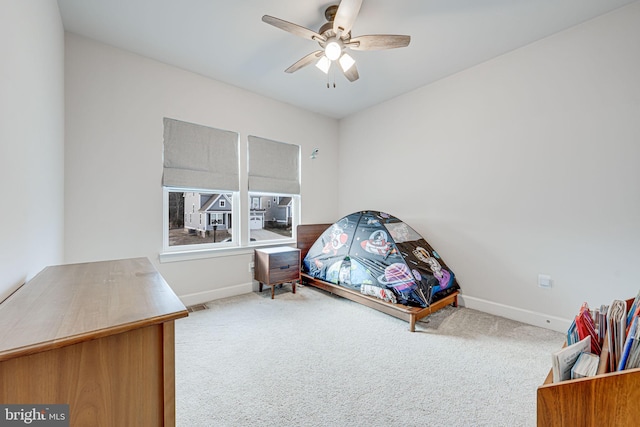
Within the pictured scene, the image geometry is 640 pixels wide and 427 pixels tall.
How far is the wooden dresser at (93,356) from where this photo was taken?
0.69 metres

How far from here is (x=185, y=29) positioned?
236 cm

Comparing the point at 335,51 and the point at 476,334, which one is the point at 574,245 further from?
the point at 335,51

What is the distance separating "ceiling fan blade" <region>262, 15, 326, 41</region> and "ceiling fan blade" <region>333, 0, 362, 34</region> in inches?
6.8

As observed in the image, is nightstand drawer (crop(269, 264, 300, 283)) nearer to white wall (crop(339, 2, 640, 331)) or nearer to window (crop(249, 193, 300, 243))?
window (crop(249, 193, 300, 243))

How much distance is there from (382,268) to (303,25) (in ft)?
7.94

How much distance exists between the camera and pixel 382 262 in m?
2.84

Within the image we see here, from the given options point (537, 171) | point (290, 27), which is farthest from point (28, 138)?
point (537, 171)

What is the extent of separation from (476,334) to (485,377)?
0.67 metres

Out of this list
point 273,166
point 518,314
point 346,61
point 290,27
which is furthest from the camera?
point 273,166

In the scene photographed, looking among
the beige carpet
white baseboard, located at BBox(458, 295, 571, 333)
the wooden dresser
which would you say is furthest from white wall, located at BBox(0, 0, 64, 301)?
white baseboard, located at BBox(458, 295, 571, 333)

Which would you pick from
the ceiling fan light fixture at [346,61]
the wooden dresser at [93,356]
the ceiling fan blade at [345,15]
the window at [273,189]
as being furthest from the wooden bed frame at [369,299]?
the ceiling fan blade at [345,15]

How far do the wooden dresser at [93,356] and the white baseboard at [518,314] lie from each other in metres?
3.12

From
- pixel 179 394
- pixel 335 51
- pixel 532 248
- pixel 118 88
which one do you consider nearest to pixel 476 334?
pixel 532 248

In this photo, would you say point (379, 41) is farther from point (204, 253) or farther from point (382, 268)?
point (204, 253)
